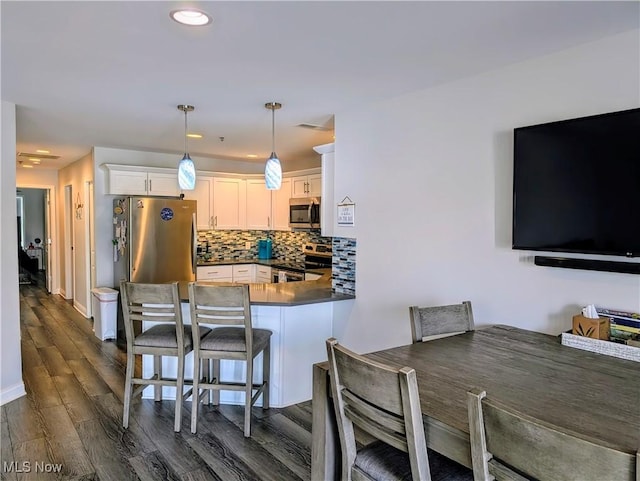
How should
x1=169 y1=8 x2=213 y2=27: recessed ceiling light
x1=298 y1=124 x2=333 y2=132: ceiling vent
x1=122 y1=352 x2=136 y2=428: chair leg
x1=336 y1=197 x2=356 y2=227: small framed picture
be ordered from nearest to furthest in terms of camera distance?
x1=169 y1=8 x2=213 y2=27: recessed ceiling light < x1=122 y1=352 x2=136 y2=428: chair leg < x1=336 y1=197 x2=356 y2=227: small framed picture < x1=298 y1=124 x2=333 y2=132: ceiling vent

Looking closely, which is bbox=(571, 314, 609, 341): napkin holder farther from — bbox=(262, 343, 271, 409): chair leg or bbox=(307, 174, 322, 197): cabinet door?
bbox=(307, 174, 322, 197): cabinet door

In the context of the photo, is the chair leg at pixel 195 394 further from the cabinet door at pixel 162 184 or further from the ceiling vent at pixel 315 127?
the cabinet door at pixel 162 184

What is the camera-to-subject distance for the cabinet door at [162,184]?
5.70 metres

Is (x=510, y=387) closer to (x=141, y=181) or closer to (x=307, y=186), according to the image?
(x=307, y=186)

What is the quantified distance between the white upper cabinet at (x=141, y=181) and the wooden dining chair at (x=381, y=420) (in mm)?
4746

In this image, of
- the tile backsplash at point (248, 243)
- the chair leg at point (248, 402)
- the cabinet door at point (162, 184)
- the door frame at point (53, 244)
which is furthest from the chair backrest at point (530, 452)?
the door frame at point (53, 244)

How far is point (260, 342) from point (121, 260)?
10.5ft

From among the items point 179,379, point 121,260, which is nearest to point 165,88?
point 179,379

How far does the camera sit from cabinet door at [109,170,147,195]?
17.9 feet

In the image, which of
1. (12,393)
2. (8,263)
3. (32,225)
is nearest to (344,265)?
(8,263)

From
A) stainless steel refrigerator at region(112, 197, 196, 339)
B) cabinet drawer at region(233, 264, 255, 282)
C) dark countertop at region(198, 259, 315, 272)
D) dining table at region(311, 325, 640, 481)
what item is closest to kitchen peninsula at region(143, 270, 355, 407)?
dining table at region(311, 325, 640, 481)

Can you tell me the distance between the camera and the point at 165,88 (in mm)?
3004

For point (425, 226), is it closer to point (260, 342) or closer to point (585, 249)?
point (585, 249)

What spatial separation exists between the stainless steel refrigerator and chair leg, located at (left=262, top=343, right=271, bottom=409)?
2.38 meters
